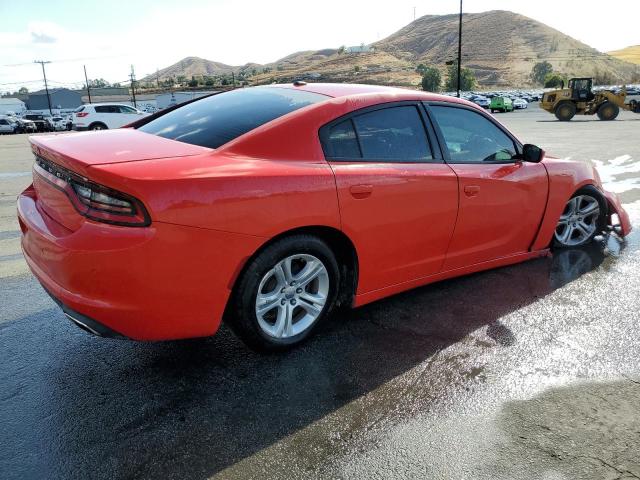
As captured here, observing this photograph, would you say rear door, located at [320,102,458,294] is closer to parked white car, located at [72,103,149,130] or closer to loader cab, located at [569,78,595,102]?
parked white car, located at [72,103,149,130]

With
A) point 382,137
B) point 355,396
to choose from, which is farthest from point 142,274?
point 382,137

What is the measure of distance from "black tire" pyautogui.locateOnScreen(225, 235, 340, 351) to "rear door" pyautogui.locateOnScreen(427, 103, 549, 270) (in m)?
1.15

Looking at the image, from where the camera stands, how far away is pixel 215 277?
2.58m

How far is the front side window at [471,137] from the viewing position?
3.66 m

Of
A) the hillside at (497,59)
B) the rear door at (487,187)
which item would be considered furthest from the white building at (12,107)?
the rear door at (487,187)

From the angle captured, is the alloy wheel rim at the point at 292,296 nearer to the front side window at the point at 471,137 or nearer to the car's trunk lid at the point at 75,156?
the car's trunk lid at the point at 75,156

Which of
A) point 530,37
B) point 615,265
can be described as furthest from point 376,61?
point 615,265

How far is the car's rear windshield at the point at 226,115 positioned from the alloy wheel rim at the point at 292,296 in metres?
0.81

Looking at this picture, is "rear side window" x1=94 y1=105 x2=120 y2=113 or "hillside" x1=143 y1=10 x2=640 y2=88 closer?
"rear side window" x1=94 y1=105 x2=120 y2=113

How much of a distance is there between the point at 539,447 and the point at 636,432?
51 cm

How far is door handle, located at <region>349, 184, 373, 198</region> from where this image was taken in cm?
298

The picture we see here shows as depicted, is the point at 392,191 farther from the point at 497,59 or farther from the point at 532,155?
the point at 497,59

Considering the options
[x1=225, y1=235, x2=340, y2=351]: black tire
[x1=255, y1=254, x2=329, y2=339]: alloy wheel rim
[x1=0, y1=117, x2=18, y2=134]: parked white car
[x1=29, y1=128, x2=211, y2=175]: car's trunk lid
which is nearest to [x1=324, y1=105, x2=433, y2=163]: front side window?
[x1=225, y1=235, x2=340, y2=351]: black tire

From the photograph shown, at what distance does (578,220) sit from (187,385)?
3.95 metres
